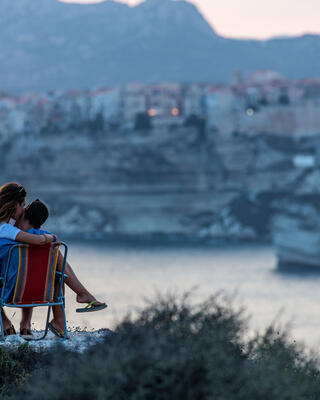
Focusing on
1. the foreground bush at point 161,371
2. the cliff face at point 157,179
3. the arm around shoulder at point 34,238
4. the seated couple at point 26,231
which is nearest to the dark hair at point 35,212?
the seated couple at point 26,231

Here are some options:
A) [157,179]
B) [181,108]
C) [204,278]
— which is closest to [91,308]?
[204,278]

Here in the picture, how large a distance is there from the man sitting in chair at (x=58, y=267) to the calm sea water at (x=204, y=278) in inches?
739

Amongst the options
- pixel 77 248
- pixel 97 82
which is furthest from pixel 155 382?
pixel 97 82

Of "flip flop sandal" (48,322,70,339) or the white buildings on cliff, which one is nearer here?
"flip flop sandal" (48,322,70,339)

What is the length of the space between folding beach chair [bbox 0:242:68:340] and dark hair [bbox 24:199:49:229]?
6.9 inches

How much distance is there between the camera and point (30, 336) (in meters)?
3.86

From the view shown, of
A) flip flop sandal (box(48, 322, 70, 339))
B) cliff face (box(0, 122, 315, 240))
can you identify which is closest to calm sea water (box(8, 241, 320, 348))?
cliff face (box(0, 122, 315, 240))

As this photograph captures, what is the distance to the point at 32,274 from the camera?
3713 mm

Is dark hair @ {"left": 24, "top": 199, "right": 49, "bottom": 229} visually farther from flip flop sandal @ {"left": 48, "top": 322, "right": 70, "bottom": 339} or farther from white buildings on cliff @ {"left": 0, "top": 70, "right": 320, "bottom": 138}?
white buildings on cliff @ {"left": 0, "top": 70, "right": 320, "bottom": 138}

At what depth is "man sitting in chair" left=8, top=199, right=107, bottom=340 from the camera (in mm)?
3818

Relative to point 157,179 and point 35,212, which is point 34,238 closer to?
point 35,212

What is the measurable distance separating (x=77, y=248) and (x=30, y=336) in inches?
2159

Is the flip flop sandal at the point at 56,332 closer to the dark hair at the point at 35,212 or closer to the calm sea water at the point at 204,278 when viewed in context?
the dark hair at the point at 35,212

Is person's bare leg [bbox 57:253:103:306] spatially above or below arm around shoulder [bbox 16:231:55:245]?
below
